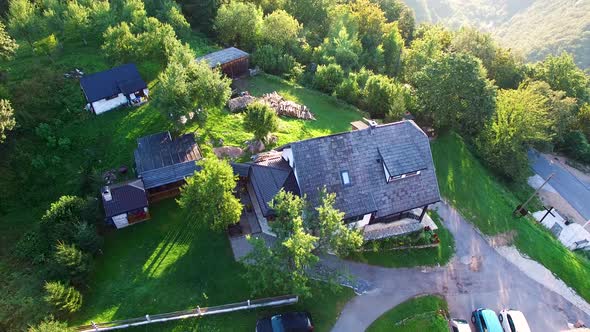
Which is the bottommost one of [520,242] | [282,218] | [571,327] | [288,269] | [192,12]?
[571,327]

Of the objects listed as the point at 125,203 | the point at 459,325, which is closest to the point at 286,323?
the point at 459,325

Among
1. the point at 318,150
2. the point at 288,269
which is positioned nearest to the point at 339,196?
the point at 318,150

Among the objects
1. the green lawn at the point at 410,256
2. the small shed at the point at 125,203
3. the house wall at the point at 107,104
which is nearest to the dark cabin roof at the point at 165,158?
the small shed at the point at 125,203

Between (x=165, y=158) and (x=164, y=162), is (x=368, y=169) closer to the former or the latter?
(x=164, y=162)

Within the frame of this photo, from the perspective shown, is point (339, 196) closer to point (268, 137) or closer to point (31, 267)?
point (268, 137)

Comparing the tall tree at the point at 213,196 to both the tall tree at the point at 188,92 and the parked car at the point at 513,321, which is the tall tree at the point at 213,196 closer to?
the tall tree at the point at 188,92
